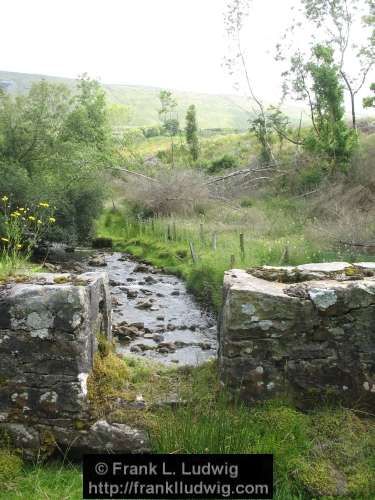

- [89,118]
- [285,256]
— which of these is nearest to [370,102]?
[285,256]

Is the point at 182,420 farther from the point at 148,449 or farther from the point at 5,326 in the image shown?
the point at 5,326

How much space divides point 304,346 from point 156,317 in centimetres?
824

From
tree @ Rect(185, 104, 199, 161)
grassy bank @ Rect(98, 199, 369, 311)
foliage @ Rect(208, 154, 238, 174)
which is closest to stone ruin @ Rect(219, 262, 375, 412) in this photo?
grassy bank @ Rect(98, 199, 369, 311)

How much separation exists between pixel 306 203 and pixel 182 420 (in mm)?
20372

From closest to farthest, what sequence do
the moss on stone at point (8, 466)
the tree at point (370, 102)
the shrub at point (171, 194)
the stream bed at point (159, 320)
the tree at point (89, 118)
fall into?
the moss on stone at point (8, 466), the stream bed at point (159, 320), the tree at point (370, 102), the shrub at point (171, 194), the tree at point (89, 118)

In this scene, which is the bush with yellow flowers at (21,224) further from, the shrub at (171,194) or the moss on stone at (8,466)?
the shrub at (171,194)

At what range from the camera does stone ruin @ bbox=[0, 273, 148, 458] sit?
438cm

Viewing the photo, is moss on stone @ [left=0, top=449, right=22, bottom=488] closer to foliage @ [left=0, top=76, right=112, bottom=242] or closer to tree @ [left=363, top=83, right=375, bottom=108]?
foliage @ [left=0, top=76, right=112, bottom=242]

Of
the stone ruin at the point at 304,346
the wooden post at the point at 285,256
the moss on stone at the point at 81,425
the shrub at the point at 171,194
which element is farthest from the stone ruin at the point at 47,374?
the shrub at the point at 171,194

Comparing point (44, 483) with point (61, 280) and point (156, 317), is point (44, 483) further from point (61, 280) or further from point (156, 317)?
point (156, 317)

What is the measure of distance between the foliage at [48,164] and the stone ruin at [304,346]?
1717 cm

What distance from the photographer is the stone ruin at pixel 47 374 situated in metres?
4.38

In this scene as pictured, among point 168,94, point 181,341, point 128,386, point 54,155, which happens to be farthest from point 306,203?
point 168,94

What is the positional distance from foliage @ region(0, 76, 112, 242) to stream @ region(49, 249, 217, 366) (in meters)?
3.50
